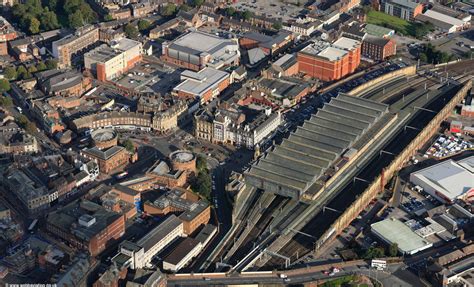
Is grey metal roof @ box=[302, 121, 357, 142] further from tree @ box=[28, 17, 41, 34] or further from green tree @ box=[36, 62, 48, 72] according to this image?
tree @ box=[28, 17, 41, 34]

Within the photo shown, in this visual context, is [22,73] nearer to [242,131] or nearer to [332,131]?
[242,131]

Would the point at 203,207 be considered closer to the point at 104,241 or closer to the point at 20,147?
the point at 104,241

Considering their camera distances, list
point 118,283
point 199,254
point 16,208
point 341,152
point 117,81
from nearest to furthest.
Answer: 1. point 118,283
2. point 199,254
3. point 16,208
4. point 341,152
5. point 117,81

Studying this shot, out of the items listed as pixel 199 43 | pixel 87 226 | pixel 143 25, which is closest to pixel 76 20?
pixel 143 25

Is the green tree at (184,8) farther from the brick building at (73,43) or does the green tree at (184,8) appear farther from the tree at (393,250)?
the tree at (393,250)

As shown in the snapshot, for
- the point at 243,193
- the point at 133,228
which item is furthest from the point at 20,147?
the point at 243,193

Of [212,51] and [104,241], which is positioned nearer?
[104,241]

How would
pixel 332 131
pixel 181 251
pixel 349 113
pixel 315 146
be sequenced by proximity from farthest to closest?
pixel 349 113
pixel 332 131
pixel 315 146
pixel 181 251
